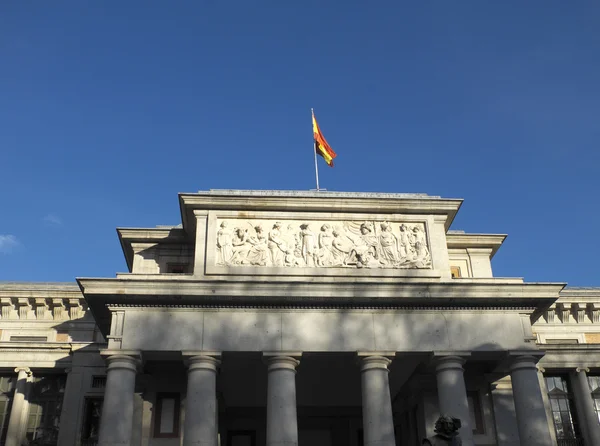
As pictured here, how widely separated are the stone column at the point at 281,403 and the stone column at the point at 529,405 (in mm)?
8565

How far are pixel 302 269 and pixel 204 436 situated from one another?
25.0 feet

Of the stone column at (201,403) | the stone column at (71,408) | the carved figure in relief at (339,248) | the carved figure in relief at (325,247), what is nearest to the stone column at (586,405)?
the carved figure in relief at (339,248)

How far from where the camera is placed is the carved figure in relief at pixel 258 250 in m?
27.8

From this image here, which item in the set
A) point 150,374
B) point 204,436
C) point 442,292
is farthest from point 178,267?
point 442,292

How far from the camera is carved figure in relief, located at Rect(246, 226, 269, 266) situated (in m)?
27.8

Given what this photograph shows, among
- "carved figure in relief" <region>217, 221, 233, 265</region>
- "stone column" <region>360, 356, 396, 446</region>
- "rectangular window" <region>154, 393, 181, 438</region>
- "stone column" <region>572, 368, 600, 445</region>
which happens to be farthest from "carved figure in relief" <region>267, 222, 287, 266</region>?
"stone column" <region>572, 368, 600, 445</region>

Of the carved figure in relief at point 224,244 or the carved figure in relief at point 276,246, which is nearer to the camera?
the carved figure in relief at point 224,244

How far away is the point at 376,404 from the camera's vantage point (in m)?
25.0

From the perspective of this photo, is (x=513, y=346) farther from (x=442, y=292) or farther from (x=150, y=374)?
(x=150, y=374)

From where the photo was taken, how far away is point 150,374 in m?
28.3

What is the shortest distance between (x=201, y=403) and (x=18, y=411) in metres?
11.6

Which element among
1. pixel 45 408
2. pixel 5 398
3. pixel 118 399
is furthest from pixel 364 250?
pixel 5 398

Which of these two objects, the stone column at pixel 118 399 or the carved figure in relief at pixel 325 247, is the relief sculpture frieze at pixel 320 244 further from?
the stone column at pixel 118 399

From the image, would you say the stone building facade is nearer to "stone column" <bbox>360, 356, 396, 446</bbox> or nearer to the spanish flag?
"stone column" <bbox>360, 356, 396, 446</bbox>
